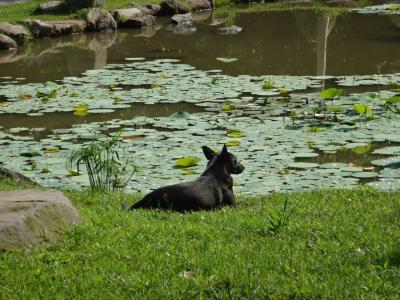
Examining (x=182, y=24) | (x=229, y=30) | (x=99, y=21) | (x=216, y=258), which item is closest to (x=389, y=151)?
(x=216, y=258)

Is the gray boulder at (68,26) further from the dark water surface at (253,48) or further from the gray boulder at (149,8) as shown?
the gray boulder at (149,8)

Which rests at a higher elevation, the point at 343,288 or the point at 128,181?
the point at 343,288

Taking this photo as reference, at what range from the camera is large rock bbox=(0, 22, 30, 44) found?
2317 centimetres

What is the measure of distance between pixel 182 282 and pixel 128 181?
15.0 ft

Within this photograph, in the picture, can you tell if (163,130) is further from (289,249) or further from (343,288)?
(343,288)

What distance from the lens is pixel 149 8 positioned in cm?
2838

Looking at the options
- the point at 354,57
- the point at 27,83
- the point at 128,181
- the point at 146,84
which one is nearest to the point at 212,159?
the point at 128,181

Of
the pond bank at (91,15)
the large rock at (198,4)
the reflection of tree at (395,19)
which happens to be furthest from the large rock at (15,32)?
the reflection of tree at (395,19)

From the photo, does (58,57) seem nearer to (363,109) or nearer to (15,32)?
(15,32)

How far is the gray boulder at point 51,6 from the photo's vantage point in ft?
85.4

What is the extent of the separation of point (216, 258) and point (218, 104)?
8.32 metres

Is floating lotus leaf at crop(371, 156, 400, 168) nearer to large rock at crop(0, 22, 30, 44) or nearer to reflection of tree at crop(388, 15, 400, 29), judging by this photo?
large rock at crop(0, 22, 30, 44)

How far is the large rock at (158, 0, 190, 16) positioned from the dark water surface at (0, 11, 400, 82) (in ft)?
4.03

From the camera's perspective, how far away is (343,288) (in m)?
5.69
